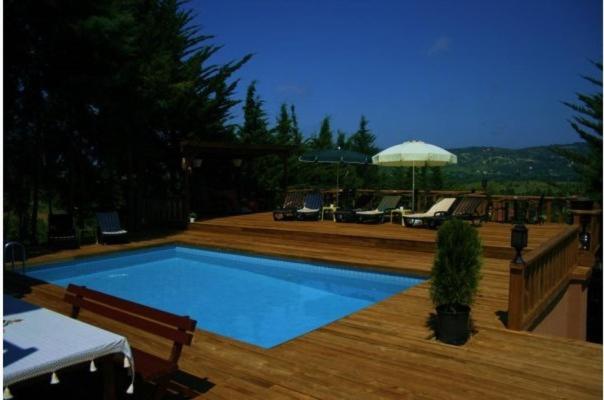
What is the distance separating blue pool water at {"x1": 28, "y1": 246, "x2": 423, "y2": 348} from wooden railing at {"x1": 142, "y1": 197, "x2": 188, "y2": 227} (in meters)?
2.70

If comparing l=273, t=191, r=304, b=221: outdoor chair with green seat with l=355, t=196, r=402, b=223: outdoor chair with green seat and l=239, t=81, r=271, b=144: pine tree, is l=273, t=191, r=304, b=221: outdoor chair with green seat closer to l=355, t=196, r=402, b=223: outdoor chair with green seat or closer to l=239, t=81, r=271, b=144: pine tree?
l=355, t=196, r=402, b=223: outdoor chair with green seat

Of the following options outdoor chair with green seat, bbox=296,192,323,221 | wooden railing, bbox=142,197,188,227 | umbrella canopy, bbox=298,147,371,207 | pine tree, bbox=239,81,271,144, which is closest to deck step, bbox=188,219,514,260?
outdoor chair with green seat, bbox=296,192,323,221

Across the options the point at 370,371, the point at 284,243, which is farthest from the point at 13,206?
the point at 370,371

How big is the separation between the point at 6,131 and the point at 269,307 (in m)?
6.89

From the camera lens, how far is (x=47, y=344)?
2455 mm

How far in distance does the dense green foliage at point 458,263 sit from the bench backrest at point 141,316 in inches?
91.7

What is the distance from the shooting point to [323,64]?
30.5 metres

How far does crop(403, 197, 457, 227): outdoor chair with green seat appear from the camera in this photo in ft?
35.4

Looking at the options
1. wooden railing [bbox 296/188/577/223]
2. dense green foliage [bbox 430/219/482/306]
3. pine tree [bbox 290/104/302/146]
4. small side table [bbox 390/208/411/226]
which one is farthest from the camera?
pine tree [bbox 290/104/302/146]

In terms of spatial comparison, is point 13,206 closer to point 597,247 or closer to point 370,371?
point 370,371

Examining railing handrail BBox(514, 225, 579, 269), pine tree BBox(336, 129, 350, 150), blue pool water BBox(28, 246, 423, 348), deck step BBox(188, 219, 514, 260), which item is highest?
pine tree BBox(336, 129, 350, 150)

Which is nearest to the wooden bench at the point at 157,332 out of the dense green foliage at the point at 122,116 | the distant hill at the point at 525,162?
the dense green foliage at the point at 122,116

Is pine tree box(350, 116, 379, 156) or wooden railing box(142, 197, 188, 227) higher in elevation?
pine tree box(350, 116, 379, 156)

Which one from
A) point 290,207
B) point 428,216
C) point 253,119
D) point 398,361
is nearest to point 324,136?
point 253,119
